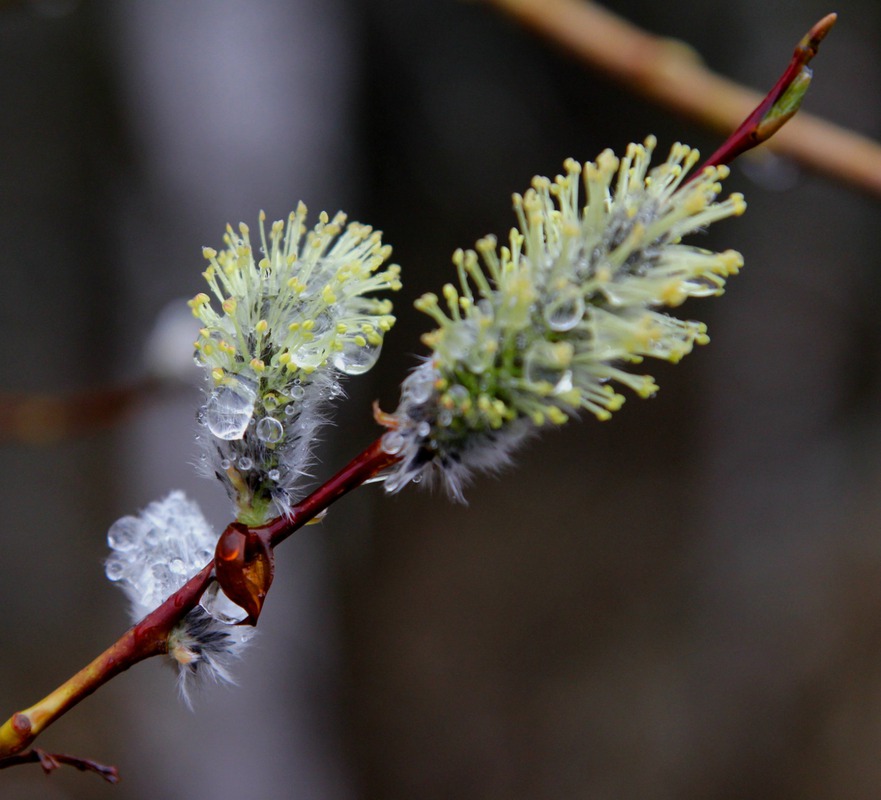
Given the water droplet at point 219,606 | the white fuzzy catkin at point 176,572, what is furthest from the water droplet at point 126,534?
the water droplet at point 219,606

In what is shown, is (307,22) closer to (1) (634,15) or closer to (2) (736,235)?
A: (1) (634,15)

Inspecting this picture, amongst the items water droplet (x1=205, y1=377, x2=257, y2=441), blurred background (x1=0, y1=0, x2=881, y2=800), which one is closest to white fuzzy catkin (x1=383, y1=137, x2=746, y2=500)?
water droplet (x1=205, y1=377, x2=257, y2=441)

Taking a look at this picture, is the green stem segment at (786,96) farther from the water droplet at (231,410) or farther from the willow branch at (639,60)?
the willow branch at (639,60)

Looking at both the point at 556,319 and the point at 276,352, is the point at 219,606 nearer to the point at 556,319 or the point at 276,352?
the point at 276,352

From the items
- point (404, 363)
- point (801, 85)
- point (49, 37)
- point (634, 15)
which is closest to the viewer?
point (801, 85)

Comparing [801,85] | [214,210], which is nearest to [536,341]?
[801,85]

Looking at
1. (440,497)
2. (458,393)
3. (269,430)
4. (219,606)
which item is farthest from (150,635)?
(440,497)
